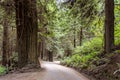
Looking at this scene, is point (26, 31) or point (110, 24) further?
point (26, 31)

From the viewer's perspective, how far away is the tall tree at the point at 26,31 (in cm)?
1370

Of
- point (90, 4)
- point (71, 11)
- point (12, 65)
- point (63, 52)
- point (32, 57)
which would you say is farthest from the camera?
point (63, 52)

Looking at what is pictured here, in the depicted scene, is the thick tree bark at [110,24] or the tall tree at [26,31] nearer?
the thick tree bark at [110,24]

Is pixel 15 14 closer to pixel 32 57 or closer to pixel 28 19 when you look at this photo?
pixel 28 19

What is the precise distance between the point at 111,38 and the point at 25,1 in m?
6.30

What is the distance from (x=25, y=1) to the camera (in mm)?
13992

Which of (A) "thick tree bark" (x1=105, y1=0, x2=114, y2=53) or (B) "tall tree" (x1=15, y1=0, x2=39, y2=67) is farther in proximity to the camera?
(B) "tall tree" (x1=15, y1=0, x2=39, y2=67)

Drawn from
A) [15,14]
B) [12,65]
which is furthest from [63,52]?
[15,14]

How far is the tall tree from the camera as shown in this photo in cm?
1370

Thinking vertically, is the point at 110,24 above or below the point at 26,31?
above

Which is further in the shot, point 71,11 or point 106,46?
point 71,11

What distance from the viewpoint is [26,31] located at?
14016 mm

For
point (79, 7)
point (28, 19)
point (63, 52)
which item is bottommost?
point (63, 52)

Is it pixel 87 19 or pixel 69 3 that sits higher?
pixel 69 3
